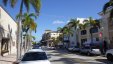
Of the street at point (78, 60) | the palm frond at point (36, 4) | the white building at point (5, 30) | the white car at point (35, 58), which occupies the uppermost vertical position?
the palm frond at point (36, 4)

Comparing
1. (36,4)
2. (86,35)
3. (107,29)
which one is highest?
(36,4)

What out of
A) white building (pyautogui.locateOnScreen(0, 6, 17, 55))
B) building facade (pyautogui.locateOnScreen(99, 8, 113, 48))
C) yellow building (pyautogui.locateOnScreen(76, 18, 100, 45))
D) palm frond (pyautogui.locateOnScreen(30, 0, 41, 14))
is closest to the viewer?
palm frond (pyautogui.locateOnScreen(30, 0, 41, 14))

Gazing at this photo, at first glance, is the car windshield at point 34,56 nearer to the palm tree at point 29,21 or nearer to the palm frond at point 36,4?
the palm frond at point 36,4

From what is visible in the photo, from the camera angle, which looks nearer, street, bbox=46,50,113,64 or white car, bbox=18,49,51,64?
white car, bbox=18,49,51,64

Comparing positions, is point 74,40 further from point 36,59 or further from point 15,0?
point 36,59

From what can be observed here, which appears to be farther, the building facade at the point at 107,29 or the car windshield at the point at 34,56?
the building facade at the point at 107,29

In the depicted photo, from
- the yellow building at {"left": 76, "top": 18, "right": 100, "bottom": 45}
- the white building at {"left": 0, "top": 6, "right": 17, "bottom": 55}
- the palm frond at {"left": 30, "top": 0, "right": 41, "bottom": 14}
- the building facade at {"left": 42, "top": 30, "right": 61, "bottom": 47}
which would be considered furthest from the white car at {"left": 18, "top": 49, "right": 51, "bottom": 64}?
the building facade at {"left": 42, "top": 30, "right": 61, "bottom": 47}

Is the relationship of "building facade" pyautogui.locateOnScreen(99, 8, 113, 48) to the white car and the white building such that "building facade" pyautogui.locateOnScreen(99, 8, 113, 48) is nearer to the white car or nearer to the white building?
the white building

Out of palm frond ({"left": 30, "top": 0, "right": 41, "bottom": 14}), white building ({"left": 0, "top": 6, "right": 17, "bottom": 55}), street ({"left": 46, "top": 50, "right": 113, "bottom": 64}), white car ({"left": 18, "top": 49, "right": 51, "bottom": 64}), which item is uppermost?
palm frond ({"left": 30, "top": 0, "right": 41, "bottom": 14})

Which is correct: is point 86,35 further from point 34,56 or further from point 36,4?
point 34,56

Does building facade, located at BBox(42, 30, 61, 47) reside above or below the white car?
above

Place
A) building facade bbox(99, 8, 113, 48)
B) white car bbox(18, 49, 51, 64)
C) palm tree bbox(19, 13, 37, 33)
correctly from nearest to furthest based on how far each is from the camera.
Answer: white car bbox(18, 49, 51, 64)
building facade bbox(99, 8, 113, 48)
palm tree bbox(19, 13, 37, 33)

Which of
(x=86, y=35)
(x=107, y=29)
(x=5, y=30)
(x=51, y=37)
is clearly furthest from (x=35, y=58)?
(x=51, y=37)

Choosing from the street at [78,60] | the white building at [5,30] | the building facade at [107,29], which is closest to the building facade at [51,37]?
the building facade at [107,29]
